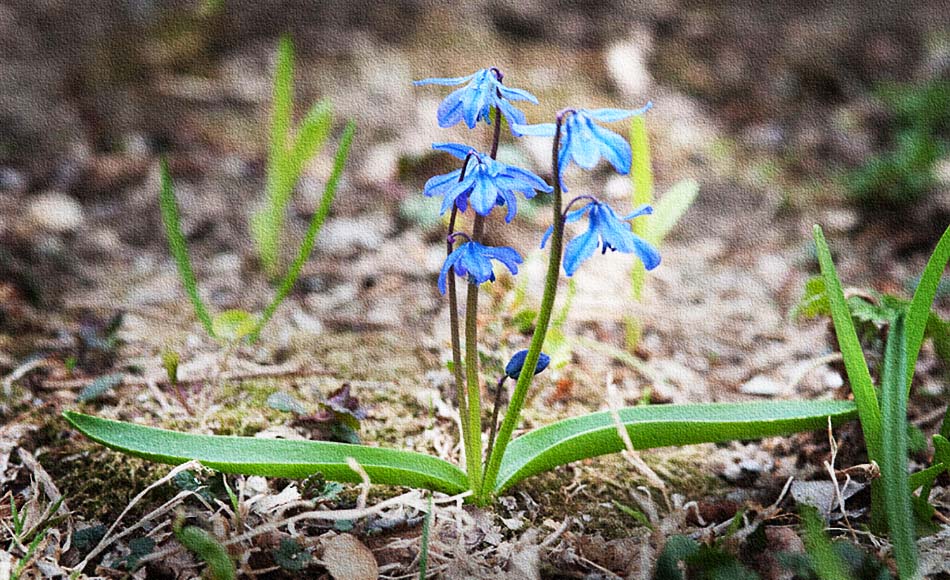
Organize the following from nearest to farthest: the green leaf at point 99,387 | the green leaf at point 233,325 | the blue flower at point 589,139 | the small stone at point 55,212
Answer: the blue flower at point 589,139 → the green leaf at point 99,387 → the green leaf at point 233,325 → the small stone at point 55,212

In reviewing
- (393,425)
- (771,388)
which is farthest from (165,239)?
(771,388)

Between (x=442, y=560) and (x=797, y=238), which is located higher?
(x=797, y=238)

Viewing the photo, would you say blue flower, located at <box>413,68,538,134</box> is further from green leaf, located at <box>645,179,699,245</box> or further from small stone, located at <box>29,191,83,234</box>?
small stone, located at <box>29,191,83,234</box>

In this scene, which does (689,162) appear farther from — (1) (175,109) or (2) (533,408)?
(1) (175,109)

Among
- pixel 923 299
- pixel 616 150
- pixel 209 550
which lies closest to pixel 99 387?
pixel 209 550

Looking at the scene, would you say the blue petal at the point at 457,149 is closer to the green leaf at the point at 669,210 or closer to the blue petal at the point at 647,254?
the blue petal at the point at 647,254

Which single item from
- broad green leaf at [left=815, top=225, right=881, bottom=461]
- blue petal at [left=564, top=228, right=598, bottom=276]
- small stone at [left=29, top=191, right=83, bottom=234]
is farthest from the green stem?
small stone at [left=29, top=191, right=83, bottom=234]

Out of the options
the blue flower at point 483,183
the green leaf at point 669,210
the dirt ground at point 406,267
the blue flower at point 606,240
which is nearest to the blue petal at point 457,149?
the blue flower at point 483,183

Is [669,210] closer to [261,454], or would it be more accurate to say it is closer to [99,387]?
[261,454]
